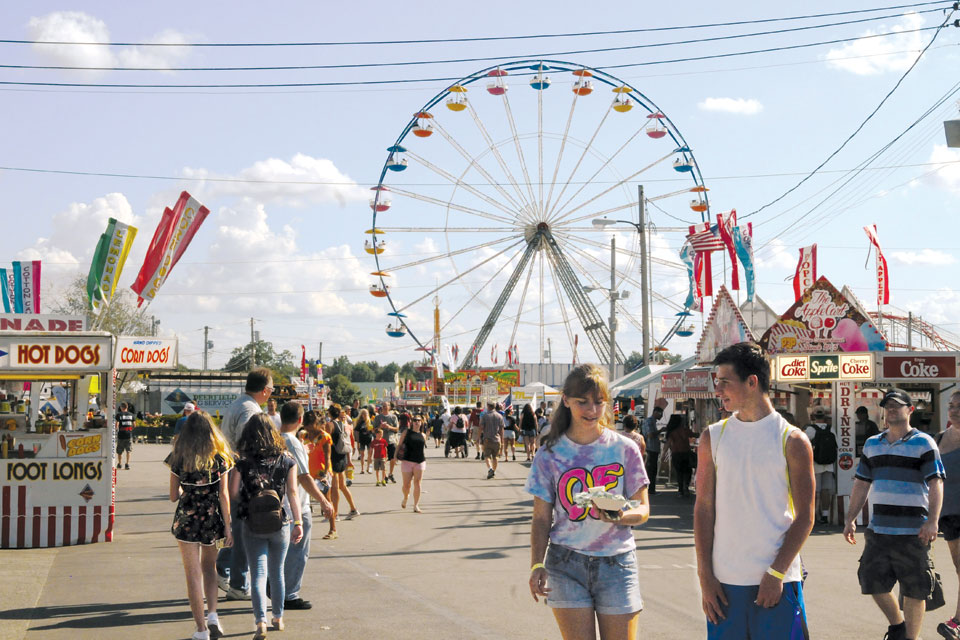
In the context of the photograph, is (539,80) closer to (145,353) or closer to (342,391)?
(145,353)

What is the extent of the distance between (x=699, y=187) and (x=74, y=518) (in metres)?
26.2

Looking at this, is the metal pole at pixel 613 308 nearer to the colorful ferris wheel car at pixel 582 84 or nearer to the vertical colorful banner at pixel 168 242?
the colorful ferris wheel car at pixel 582 84

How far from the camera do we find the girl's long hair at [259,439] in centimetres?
691

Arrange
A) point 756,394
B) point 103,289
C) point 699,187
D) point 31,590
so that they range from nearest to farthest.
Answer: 1. point 756,394
2. point 31,590
3. point 103,289
4. point 699,187

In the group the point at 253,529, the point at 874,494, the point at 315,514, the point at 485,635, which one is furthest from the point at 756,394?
the point at 315,514

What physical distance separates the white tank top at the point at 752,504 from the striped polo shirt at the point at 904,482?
8.53 feet

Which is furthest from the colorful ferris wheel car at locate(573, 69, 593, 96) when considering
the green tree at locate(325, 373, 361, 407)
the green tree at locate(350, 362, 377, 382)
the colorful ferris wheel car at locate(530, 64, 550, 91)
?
the green tree at locate(350, 362, 377, 382)

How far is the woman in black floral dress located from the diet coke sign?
10.7m

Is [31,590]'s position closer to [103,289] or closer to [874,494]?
[874,494]

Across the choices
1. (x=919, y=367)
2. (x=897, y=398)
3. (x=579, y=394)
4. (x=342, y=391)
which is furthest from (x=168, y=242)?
(x=342, y=391)

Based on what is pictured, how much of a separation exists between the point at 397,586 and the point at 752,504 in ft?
17.4

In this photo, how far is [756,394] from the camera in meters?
4.09

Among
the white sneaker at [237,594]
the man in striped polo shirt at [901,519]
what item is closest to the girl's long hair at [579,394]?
the man in striped polo shirt at [901,519]

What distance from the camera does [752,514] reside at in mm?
4000
